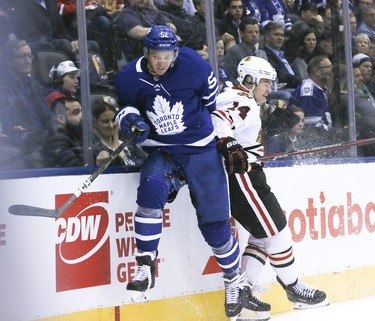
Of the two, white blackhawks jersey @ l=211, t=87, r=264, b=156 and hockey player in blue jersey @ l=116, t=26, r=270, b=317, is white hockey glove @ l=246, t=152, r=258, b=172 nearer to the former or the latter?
white blackhawks jersey @ l=211, t=87, r=264, b=156

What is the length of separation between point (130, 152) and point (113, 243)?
0.45 metres

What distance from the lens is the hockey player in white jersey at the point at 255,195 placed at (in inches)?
181

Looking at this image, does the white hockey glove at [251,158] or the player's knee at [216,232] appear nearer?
the player's knee at [216,232]

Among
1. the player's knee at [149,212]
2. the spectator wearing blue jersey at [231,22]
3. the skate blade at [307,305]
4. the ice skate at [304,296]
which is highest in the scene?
the spectator wearing blue jersey at [231,22]

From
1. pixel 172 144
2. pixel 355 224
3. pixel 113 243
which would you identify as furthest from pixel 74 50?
pixel 355 224

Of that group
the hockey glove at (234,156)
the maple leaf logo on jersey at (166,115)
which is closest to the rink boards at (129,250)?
the maple leaf logo on jersey at (166,115)

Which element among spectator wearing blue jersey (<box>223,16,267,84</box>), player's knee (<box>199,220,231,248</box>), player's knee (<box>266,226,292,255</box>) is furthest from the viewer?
spectator wearing blue jersey (<box>223,16,267,84</box>)

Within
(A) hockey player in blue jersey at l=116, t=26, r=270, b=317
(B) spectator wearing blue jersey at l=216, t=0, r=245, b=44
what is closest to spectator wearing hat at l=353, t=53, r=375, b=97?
(B) spectator wearing blue jersey at l=216, t=0, r=245, b=44

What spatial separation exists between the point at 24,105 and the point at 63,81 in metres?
0.29

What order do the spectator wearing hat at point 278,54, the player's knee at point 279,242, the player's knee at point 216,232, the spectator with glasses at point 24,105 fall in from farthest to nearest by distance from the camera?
the spectator wearing hat at point 278,54 → the player's knee at point 279,242 → the player's knee at point 216,232 → the spectator with glasses at point 24,105

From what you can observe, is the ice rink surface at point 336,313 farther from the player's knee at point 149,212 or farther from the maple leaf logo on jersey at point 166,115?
the maple leaf logo on jersey at point 166,115

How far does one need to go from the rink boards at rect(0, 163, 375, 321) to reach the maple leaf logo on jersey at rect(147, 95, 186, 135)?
324mm

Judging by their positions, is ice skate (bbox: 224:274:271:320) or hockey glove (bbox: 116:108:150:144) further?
ice skate (bbox: 224:274:271:320)

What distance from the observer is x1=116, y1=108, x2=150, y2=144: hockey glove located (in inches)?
161
